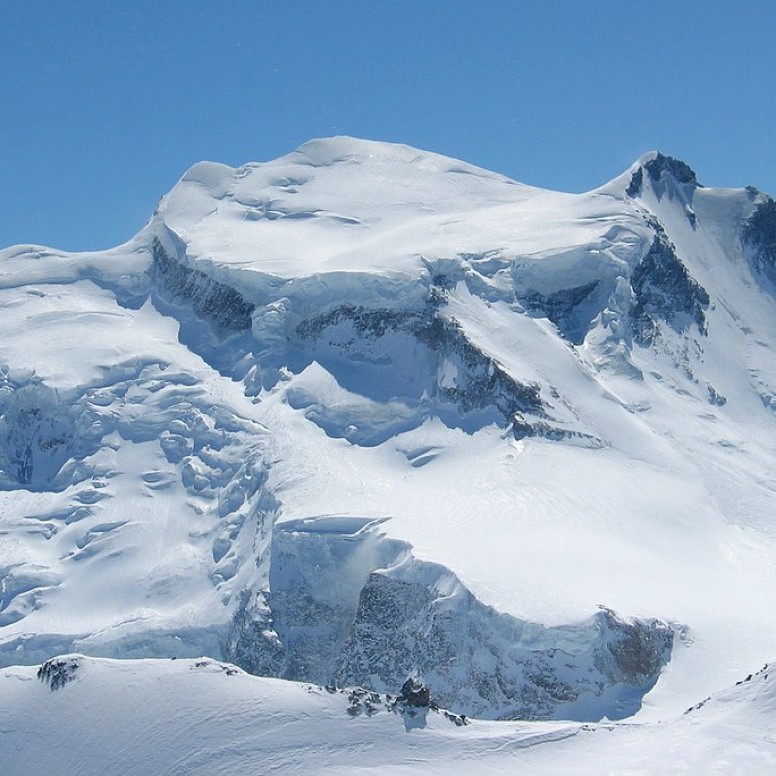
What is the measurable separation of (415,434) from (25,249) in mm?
43594

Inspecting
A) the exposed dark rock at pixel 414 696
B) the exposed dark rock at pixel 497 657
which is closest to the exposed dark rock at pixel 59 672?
the exposed dark rock at pixel 414 696

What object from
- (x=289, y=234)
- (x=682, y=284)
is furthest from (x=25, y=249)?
(x=682, y=284)

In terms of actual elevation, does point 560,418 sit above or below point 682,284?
below

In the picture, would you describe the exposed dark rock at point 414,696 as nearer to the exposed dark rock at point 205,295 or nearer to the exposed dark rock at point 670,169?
the exposed dark rock at point 205,295

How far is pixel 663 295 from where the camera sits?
8969 cm

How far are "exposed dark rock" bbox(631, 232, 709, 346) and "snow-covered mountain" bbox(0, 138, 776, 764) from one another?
0.30m

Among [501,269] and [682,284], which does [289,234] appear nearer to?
[501,269]

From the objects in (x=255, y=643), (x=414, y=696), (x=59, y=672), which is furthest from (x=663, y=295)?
(x=59, y=672)

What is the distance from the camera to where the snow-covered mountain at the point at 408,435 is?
57500 mm

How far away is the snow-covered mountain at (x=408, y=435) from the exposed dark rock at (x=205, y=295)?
0.98ft

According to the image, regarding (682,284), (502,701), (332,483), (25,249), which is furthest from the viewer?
(25,249)

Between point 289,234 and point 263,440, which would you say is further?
point 289,234

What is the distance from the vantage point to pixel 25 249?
105m

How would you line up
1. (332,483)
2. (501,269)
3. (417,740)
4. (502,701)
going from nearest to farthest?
(417,740) < (502,701) < (332,483) < (501,269)
